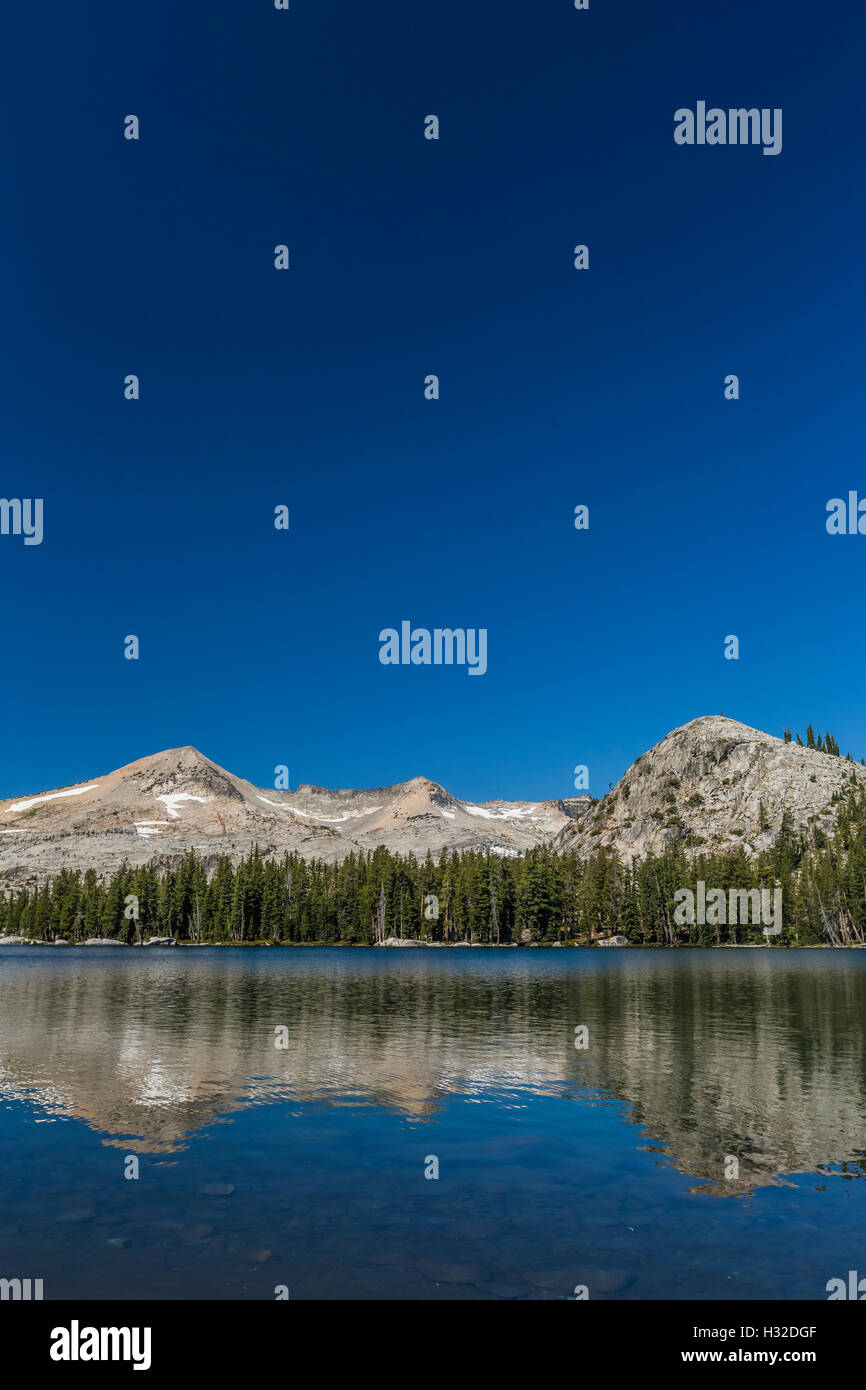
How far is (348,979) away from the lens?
98.4 m

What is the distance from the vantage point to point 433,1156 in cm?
2480

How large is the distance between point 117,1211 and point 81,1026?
124 feet

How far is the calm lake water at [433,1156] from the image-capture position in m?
17.0

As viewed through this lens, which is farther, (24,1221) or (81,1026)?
(81,1026)

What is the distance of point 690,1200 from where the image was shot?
20953 mm

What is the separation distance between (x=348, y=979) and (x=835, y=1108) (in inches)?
2940

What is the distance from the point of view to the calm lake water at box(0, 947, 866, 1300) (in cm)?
1702

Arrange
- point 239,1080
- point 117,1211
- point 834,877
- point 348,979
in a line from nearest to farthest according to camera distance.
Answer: point 117,1211, point 239,1080, point 348,979, point 834,877

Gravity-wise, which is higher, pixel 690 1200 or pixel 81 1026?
pixel 690 1200
